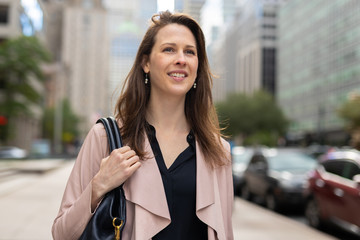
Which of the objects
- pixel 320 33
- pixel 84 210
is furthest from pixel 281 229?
pixel 320 33

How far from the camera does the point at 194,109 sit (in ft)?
8.39

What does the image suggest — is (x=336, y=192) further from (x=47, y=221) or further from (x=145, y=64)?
(x=145, y=64)

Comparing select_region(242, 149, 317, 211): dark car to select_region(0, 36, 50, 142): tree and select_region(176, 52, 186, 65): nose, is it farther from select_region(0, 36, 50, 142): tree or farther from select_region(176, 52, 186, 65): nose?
select_region(0, 36, 50, 142): tree

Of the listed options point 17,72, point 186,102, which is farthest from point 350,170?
point 17,72

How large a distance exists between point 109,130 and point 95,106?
14224 centimetres

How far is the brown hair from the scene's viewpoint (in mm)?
2307

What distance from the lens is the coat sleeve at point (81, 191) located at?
201 cm

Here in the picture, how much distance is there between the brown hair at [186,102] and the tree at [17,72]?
42.9 meters

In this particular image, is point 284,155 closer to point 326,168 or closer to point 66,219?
point 326,168

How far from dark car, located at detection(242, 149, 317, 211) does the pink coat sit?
906cm

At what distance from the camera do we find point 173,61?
230 cm

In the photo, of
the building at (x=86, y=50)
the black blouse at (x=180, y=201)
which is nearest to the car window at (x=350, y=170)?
the black blouse at (x=180, y=201)

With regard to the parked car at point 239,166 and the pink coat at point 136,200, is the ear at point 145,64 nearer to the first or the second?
the pink coat at point 136,200

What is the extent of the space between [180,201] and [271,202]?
418 inches
